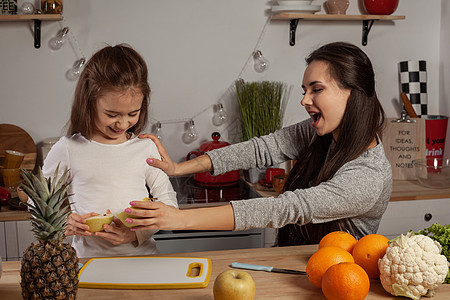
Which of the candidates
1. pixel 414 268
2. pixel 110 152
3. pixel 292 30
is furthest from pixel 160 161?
pixel 292 30

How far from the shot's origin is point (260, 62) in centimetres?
295

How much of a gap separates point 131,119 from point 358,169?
2.44 feet

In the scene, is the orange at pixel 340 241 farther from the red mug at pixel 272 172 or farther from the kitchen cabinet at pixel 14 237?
the kitchen cabinet at pixel 14 237

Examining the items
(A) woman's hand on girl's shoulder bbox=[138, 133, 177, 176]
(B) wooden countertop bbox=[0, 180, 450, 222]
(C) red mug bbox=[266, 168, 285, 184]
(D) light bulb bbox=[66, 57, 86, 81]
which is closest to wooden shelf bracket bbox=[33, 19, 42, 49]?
(D) light bulb bbox=[66, 57, 86, 81]

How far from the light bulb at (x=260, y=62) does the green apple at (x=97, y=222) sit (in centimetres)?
166

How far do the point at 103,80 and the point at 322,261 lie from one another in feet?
2.87

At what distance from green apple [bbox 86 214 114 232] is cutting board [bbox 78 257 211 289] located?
0.13 metres

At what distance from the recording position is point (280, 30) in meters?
2.97

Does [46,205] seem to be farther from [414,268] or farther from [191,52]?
[191,52]

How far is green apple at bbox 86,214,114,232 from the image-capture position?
152 cm

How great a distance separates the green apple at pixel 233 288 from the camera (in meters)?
1.12

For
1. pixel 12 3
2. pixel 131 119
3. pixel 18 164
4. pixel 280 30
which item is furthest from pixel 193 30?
pixel 131 119

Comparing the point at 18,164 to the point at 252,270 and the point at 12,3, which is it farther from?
the point at 252,270

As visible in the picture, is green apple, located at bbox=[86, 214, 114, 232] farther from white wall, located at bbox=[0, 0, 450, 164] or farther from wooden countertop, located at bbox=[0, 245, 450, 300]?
white wall, located at bbox=[0, 0, 450, 164]
